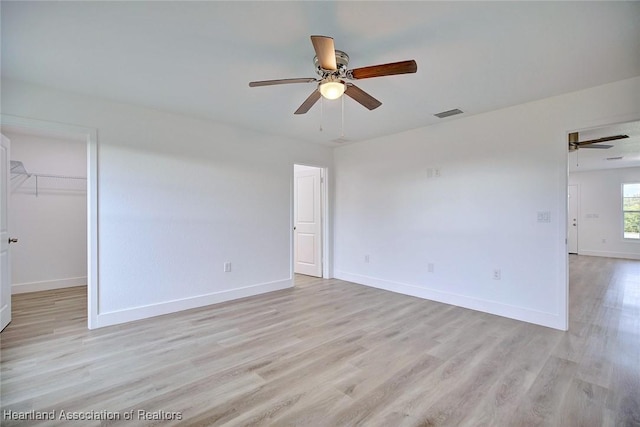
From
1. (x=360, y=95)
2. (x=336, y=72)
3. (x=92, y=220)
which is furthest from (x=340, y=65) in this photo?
(x=92, y=220)

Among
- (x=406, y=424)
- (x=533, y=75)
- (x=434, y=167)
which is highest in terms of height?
(x=533, y=75)

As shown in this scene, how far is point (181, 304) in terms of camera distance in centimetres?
366

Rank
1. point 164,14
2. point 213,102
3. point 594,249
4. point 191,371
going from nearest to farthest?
1. point 164,14
2. point 191,371
3. point 213,102
4. point 594,249

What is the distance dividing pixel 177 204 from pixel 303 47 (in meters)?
2.50

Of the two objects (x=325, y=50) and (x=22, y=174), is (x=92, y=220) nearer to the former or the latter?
(x=22, y=174)

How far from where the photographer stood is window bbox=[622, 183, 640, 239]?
7375 millimetres

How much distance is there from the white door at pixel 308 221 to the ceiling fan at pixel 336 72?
3.00 meters

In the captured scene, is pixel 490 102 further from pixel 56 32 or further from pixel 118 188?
pixel 118 188

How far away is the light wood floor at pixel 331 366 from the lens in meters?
1.81

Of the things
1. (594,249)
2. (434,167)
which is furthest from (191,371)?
(594,249)

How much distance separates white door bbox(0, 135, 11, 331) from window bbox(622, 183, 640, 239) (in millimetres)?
11942

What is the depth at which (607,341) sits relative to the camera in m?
2.75

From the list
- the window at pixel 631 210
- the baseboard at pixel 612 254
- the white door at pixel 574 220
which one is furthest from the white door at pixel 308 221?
the window at pixel 631 210

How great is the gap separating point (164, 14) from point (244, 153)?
248 cm
